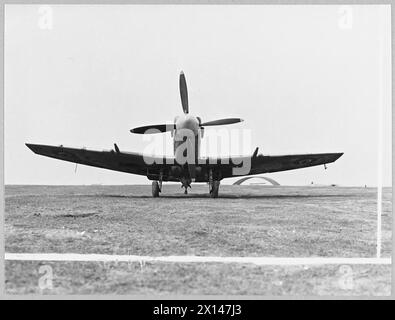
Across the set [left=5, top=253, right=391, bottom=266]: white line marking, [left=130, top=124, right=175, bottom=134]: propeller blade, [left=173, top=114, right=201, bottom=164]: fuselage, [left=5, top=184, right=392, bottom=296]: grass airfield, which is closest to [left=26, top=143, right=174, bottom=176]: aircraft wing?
[left=173, top=114, right=201, bottom=164]: fuselage

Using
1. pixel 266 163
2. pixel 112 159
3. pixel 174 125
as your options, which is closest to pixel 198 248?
pixel 174 125

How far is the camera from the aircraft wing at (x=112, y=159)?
54.0 feet

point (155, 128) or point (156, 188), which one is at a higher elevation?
point (155, 128)

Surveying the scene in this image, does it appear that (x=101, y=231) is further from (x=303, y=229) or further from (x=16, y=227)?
(x=303, y=229)

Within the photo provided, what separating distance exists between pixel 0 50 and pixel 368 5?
7.19 metres

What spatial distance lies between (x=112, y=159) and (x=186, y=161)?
3482 millimetres

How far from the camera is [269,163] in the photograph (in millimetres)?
18844

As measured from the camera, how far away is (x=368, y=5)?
7.35 metres

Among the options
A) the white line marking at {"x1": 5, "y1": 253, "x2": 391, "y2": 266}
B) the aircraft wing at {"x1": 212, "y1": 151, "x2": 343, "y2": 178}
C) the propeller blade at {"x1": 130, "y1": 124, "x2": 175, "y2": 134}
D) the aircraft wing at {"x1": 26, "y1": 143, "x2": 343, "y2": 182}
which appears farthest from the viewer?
the aircraft wing at {"x1": 212, "y1": 151, "x2": 343, "y2": 178}

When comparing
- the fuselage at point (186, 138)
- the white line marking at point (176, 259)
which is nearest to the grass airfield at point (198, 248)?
the white line marking at point (176, 259)

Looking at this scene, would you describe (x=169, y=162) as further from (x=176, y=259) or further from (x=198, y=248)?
(x=176, y=259)

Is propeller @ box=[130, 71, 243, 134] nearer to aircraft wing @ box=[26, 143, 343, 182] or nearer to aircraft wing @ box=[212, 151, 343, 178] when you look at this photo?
aircraft wing @ box=[26, 143, 343, 182]

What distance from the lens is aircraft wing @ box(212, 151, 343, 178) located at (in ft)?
57.8
